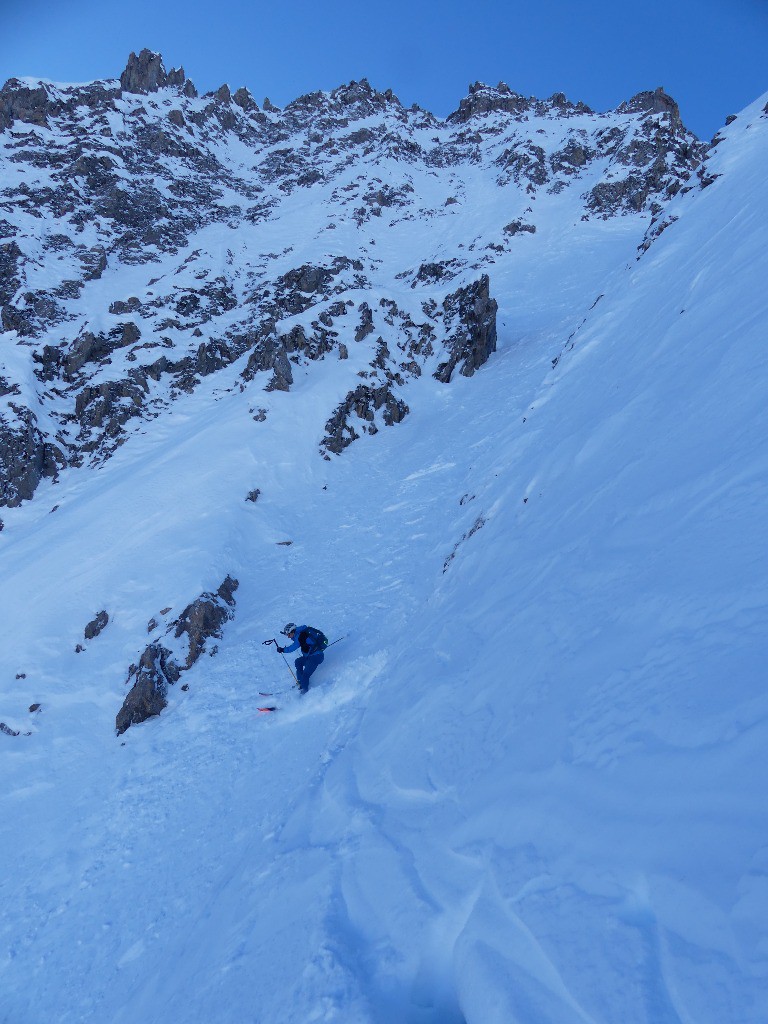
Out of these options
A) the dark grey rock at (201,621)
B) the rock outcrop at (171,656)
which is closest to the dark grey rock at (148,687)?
the rock outcrop at (171,656)

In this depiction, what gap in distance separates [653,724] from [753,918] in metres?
1.05

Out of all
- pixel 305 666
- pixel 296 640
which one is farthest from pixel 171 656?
pixel 305 666

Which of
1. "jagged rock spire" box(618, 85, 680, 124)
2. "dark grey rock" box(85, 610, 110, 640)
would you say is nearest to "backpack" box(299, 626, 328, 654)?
"dark grey rock" box(85, 610, 110, 640)

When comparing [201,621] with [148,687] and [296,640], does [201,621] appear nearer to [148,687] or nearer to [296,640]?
[148,687]

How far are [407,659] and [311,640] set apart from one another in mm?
2101

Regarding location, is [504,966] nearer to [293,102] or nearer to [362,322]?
[362,322]

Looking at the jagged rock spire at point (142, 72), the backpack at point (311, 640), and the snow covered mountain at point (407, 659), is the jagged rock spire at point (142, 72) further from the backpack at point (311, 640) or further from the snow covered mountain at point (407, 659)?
the backpack at point (311, 640)

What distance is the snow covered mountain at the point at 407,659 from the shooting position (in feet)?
8.34

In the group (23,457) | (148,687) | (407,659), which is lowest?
(407,659)

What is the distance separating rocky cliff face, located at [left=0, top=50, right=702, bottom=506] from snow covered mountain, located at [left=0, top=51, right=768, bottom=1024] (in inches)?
17.4

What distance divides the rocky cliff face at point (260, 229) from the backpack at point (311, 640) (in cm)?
1135

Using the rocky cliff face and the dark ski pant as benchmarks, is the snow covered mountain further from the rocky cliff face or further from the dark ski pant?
the rocky cliff face

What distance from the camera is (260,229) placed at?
48125 mm

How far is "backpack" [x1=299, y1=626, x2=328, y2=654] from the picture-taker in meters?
8.61
